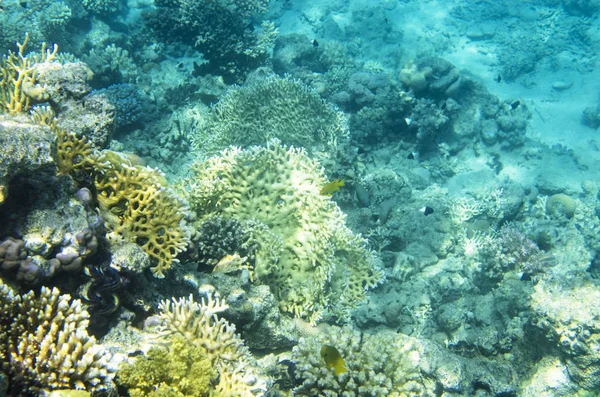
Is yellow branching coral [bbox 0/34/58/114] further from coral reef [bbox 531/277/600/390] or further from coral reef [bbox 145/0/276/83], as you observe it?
coral reef [bbox 531/277/600/390]

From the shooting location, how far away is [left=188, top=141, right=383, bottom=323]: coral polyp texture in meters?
4.79

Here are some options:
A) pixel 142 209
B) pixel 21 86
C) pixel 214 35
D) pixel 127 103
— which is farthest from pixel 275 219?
pixel 214 35

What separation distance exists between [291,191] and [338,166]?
8.23 ft

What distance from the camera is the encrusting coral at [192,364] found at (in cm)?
257

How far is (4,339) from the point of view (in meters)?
2.35

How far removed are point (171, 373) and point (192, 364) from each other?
177 mm

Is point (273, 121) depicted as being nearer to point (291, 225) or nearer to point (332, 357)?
point (291, 225)

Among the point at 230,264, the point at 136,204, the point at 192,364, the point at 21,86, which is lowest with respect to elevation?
the point at 230,264

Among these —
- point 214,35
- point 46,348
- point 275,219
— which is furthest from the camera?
point 214,35

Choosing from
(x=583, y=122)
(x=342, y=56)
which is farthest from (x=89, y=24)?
(x=583, y=122)

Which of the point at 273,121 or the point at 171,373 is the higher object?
the point at 171,373

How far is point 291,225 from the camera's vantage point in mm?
5184

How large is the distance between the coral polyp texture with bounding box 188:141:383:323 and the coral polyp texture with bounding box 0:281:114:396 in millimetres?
2221

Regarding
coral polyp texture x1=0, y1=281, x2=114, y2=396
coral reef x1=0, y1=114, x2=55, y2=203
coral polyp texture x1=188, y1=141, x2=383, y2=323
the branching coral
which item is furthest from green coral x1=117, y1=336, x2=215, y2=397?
coral polyp texture x1=188, y1=141, x2=383, y2=323
